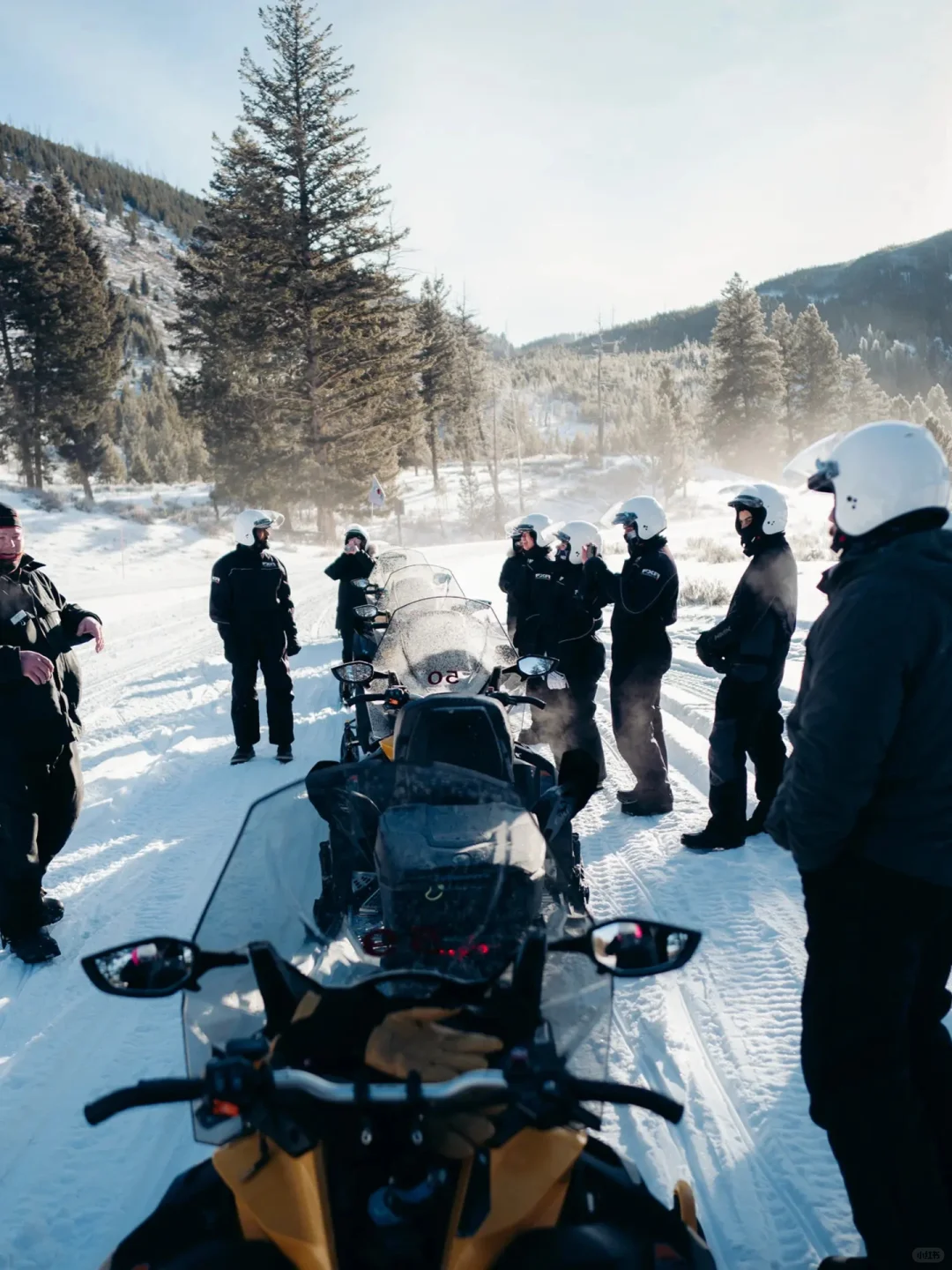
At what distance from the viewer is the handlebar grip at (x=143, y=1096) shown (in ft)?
4.83

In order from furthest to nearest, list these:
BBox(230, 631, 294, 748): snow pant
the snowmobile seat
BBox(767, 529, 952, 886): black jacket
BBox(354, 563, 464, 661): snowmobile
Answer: BBox(354, 563, 464, 661): snowmobile
BBox(230, 631, 294, 748): snow pant
the snowmobile seat
BBox(767, 529, 952, 886): black jacket

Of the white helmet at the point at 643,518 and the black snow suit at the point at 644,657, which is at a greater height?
the white helmet at the point at 643,518

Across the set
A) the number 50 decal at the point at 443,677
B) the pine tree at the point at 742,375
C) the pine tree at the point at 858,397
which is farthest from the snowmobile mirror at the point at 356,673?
the pine tree at the point at 858,397

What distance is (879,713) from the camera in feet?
6.49

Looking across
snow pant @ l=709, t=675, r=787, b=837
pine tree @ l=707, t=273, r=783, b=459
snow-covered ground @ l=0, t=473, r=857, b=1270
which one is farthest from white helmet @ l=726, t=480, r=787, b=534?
pine tree @ l=707, t=273, r=783, b=459

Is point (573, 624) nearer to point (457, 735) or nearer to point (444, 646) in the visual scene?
point (444, 646)

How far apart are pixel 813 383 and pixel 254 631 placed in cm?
5920

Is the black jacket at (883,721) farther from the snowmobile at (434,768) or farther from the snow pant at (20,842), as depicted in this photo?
the snow pant at (20,842)

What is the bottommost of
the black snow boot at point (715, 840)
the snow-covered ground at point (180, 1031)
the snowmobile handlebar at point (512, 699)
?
the black snow boot at point (715, 840)

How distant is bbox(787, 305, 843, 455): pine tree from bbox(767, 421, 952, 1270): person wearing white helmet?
197 ft

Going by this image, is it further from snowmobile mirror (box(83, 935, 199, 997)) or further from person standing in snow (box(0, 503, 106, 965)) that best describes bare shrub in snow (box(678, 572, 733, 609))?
snowmobile mirror (box(83, 935, 199, 997))

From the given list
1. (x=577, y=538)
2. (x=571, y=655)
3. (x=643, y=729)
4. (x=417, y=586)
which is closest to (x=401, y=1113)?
(x=643, y=729)

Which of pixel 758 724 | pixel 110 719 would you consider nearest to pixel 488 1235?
pixel 758 724

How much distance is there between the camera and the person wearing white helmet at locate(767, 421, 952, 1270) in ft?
6.47
